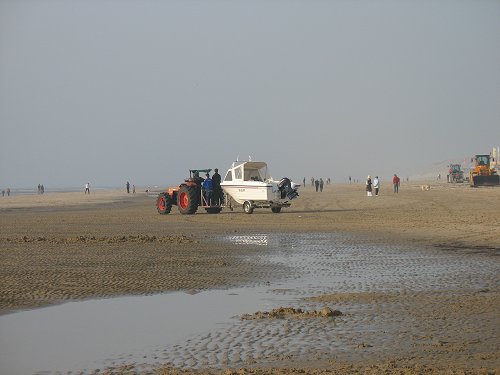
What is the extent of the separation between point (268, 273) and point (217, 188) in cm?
1682

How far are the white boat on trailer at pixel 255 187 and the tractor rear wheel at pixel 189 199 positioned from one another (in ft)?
4.20

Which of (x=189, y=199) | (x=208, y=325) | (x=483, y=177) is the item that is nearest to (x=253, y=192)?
(x=189, y=199)

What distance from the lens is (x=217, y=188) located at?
92.5 ft

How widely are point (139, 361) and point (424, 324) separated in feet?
10.3

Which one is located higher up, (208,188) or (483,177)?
(483,177)

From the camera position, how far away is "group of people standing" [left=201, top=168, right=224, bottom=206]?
27984mm

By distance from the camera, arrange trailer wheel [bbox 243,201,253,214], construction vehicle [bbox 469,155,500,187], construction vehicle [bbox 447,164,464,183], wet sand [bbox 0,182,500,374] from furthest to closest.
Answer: construction vehicle [bbox 447,164,464,183] < construction vehicle [bbox 469,155,500,187] < trailer wheel [bbox 243,201,253,214] < wet sand [bbox 0,182,500,374]

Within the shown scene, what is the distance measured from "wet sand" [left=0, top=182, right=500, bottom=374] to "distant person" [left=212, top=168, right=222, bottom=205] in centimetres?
300

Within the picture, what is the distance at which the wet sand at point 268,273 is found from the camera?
5.94 m

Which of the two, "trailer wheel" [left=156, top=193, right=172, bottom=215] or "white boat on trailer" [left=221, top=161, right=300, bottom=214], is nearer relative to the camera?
"white boat on trailer" [left=221, top=161, right=300, bottom=214]

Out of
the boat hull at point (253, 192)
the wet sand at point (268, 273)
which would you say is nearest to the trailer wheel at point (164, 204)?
the boat hull at point (253, 192)

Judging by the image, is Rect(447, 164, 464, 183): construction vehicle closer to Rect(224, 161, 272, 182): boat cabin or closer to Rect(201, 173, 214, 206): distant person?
Rect(224, 161, 272, 182): boat cabin

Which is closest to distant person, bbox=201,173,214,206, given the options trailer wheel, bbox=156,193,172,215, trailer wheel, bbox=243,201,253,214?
trailer wheel, bbox=243,201,253,214

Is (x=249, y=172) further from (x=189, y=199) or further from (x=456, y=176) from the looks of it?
(x=456, y=176)
